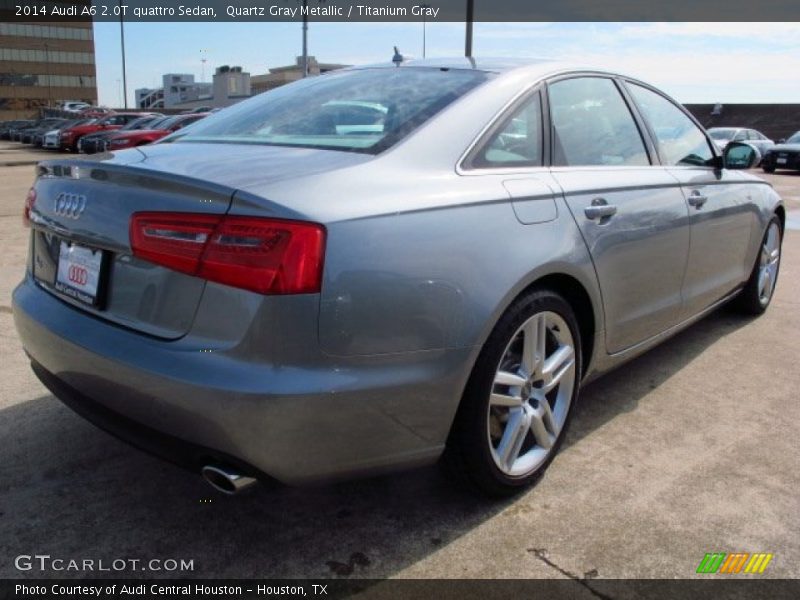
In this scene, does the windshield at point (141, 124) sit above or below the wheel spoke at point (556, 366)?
above

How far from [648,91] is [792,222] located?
7.59 m

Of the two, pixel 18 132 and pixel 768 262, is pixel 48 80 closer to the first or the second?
pixel 18 132

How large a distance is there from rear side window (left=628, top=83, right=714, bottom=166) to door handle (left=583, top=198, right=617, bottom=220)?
35.7 inches

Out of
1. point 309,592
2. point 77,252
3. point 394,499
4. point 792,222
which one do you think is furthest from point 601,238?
point 792,222

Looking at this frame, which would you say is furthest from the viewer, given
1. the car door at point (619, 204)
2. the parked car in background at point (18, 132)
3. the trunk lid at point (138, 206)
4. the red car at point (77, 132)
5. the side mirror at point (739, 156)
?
the parked car in background at point (18, 132)

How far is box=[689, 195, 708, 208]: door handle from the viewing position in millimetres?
3520

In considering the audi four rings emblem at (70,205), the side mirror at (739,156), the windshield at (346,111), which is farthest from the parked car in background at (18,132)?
the audi four rings emblem at (70,205)

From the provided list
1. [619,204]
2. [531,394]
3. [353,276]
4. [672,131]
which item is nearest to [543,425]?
[531,394]

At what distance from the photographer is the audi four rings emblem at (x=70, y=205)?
2234 mm

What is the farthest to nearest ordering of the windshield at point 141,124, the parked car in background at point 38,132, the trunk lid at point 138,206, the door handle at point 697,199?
the parked car in background at point 38,132 → the windshield at point 141,124 → the door handle at point 697,199 → the trunk lid at point 138,206

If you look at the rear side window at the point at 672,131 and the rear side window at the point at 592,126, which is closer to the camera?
the rear side window at the point at 592,126

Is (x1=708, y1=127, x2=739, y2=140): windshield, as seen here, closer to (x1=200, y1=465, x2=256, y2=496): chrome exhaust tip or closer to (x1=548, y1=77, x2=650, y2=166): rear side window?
(x1=548, y1=77, x2=650, y2=166): rear side window

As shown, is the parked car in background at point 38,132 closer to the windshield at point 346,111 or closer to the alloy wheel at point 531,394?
the windshield at point 346,111

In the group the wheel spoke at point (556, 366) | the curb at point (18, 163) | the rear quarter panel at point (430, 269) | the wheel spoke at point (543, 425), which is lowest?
the curb at point (18, 163)
